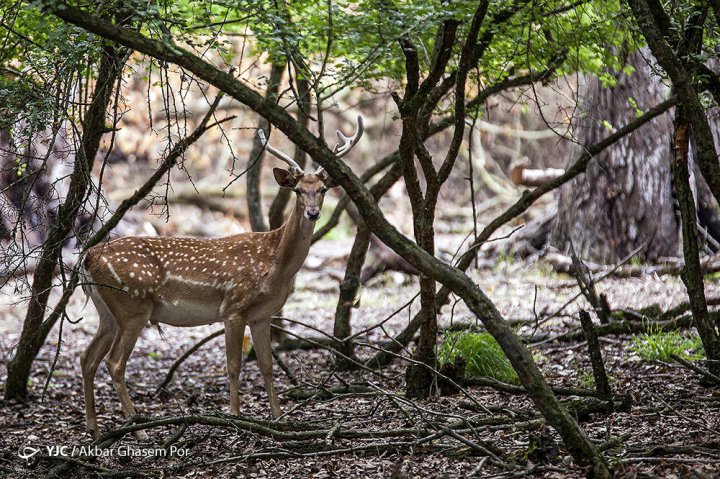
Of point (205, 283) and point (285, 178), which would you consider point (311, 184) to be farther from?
point (205, 283)

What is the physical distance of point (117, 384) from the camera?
262 inches

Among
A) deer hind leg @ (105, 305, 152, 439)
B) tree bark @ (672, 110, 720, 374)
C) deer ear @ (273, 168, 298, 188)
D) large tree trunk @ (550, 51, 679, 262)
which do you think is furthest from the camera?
large tree trunk @ (550, 51, 679, 262)

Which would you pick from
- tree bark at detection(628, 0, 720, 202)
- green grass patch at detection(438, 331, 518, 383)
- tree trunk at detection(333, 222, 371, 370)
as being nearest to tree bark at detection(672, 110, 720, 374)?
tree bark at detection(628, 0, 720, 202)

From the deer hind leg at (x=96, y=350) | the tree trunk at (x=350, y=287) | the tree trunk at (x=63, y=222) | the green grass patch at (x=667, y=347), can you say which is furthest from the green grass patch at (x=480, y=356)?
the tree trunk at (x=63, y=222)

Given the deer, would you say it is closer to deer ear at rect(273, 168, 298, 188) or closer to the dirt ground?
deer ear at rect(273, 168, 298, 188)

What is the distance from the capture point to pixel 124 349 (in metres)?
6.74

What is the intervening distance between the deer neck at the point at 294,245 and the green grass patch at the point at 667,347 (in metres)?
2.72

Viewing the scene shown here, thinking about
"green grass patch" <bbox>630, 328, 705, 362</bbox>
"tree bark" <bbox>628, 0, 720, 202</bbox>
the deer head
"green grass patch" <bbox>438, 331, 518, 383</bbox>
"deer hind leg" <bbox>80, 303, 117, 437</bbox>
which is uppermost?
the deer head

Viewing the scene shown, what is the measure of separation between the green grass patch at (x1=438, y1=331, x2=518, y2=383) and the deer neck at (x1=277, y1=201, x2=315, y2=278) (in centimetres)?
131

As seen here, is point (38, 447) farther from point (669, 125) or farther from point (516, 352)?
point (669, 125)

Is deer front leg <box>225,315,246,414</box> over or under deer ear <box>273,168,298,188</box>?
under

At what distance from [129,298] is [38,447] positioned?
4.37ft

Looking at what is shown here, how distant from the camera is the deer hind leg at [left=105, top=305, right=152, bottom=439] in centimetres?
666

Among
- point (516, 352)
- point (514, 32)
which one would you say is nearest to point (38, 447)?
point (516, 352)
